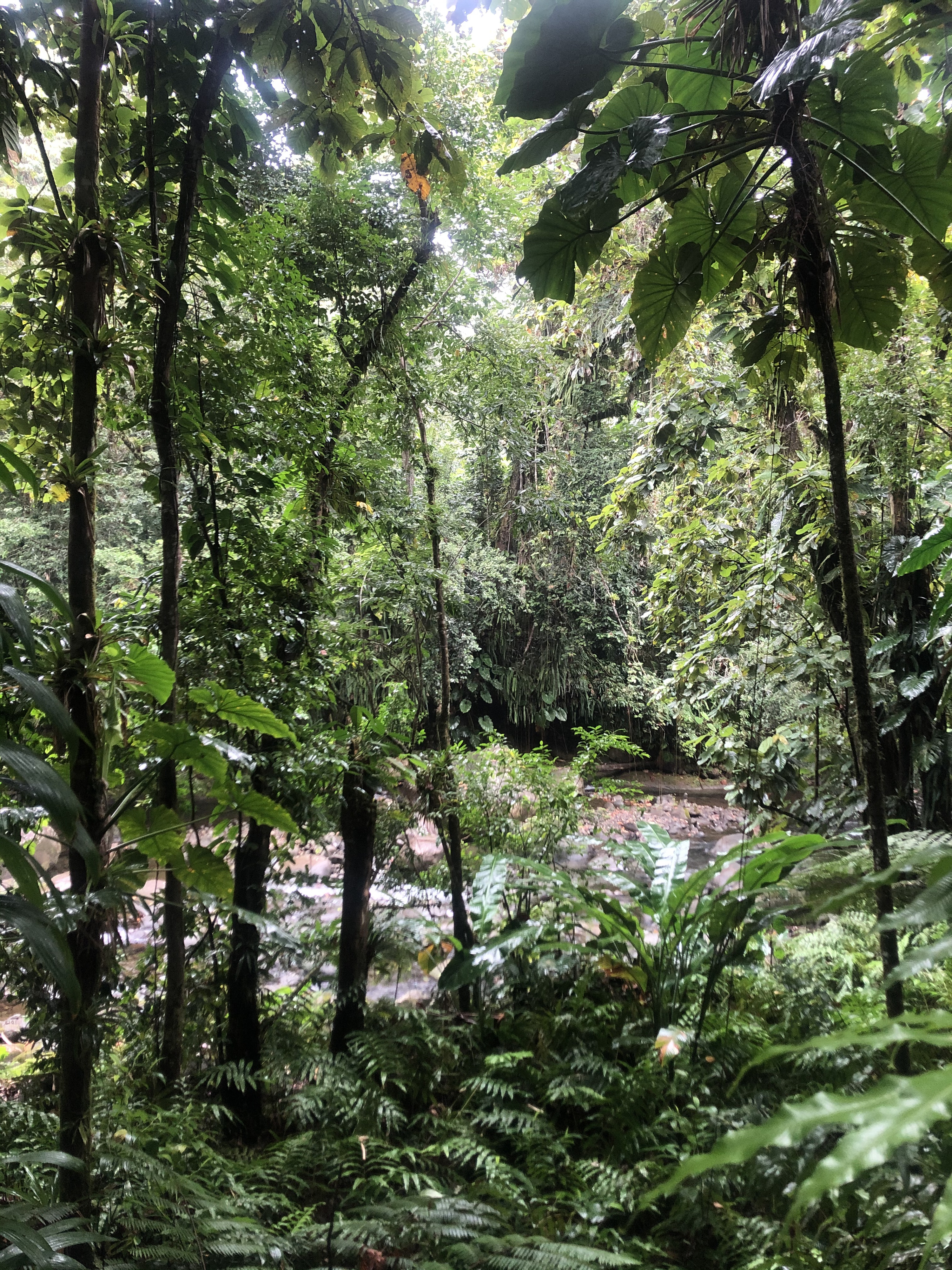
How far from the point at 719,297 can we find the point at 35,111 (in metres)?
2.71

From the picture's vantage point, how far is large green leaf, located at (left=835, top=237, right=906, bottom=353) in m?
1.33

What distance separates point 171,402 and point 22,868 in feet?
4.27

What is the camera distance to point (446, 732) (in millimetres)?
3250

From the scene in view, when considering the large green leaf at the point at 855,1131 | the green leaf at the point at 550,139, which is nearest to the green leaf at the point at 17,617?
the large green leaf at the point at 855,1131

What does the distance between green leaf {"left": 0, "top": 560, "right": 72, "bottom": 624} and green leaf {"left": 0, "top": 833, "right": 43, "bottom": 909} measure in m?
0.33

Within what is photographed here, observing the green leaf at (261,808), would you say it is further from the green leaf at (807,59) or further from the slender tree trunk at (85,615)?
the green leaf at (807,59)

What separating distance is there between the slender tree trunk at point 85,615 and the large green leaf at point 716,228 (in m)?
1.12

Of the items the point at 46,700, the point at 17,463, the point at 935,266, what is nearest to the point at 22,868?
the point at 46,700

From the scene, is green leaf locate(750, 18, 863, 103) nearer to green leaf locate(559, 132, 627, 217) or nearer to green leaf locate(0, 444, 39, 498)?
green leaf locate(559, 132, 627, 217)

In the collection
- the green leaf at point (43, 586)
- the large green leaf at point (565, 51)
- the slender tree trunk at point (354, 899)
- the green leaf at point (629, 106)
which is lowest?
the slender tree trunk at point (354, 899)

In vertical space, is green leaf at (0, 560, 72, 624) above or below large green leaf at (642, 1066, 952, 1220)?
above

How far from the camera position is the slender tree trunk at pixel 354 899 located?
234cm

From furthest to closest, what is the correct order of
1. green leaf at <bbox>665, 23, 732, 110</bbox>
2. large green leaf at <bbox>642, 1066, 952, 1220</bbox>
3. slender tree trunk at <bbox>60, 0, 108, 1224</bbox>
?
green leaf at <bbox>665, 23, 732, 110</bbox> < slender tree trunk at <bbox>60, 0, 108, 1224</bbox> < large green leaf at <bbox>642, 1066, 952, 1220</bbox>

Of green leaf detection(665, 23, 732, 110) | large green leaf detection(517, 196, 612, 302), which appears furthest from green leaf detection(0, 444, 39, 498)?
green leaf detection(665, 23, 732, 110)
